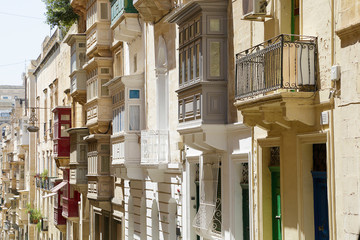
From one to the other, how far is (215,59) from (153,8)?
5469 millimetres

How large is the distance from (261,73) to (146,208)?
11.0m

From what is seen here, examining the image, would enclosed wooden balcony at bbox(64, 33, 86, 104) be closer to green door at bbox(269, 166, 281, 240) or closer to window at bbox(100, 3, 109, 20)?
window at bbox(100, 3, 109, 20)

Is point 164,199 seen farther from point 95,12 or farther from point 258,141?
point 95,12

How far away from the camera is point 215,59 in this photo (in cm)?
1590

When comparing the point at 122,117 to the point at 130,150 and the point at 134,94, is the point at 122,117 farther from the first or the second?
the point at 130,150

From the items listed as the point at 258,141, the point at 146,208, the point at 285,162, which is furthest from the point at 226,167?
the point at 146,208

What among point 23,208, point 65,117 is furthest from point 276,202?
point 23,208

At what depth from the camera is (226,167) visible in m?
16.0

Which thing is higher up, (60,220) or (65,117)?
(65,117)

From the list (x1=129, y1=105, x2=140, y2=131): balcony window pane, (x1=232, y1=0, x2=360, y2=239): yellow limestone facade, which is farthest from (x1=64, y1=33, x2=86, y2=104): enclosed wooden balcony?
(x1=232, y1=0, x2=360, y2=239): yellow limestone facade

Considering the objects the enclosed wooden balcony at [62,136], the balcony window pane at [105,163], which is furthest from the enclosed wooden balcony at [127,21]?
the enclosed wooden balcony at [62,136]

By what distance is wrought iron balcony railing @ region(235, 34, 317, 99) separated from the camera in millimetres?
11758

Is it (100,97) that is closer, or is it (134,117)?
(134,117)

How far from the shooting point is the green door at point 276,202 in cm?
1376
